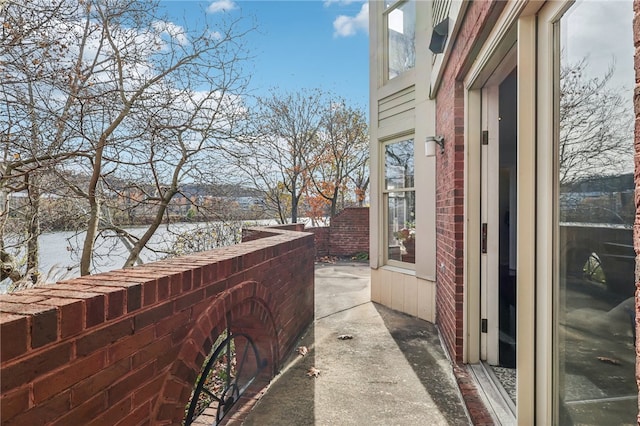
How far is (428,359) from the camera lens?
3566mm

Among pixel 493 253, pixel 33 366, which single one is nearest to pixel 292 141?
pixel 493 253

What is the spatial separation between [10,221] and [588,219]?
6726 millimetres

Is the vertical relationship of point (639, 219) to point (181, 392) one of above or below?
above

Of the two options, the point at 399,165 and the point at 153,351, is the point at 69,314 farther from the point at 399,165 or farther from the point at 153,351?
the point at 399,165

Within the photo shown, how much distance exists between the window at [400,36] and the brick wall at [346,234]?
5.96m

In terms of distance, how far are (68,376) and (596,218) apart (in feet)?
6.65

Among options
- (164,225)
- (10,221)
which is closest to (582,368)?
(10,221)

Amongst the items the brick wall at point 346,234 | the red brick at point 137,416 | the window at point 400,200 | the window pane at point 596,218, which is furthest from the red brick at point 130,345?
the brick wall at point 346,234

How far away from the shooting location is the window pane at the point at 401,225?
17.4ft

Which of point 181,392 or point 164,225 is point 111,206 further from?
point 181,392

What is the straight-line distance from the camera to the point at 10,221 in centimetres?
529

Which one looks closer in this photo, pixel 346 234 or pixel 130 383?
pixel 130 383

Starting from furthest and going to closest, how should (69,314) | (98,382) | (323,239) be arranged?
(323,239)
(98,382)
(69,314)

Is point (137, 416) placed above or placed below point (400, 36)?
below
